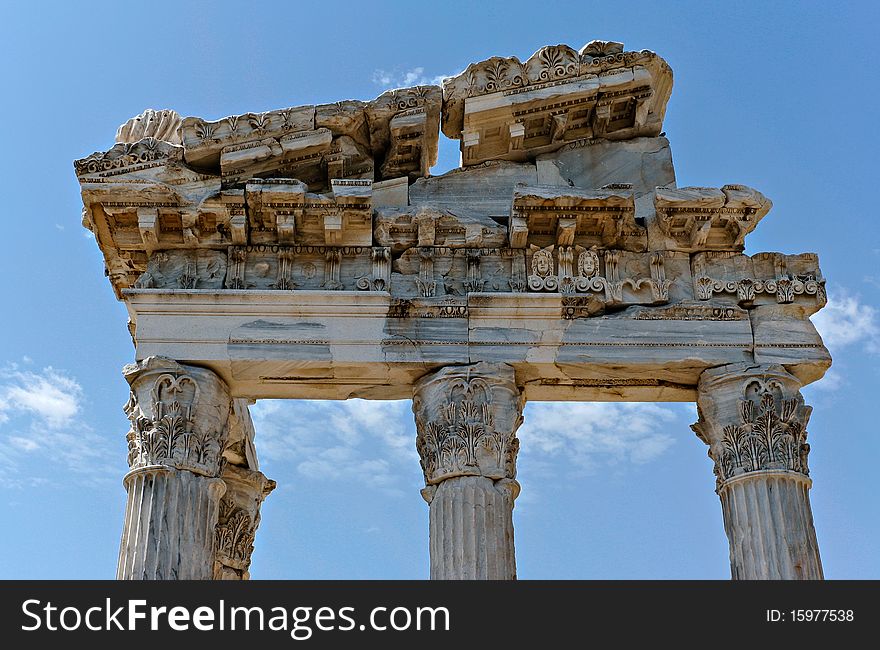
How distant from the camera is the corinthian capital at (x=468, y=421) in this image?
54.2 ft

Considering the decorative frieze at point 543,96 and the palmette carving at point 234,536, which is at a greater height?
the decorative frieze at point 543,96

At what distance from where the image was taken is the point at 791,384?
1720cm

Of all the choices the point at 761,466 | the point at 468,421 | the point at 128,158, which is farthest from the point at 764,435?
the point at 128,158

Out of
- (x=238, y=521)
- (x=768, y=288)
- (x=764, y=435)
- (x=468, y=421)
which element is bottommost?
(x=764, y=435)

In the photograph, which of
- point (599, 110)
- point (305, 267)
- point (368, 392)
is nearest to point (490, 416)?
point (368, 392)

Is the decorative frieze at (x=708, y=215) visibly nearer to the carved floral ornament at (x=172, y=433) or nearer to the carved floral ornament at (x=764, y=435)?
the carved floral ornament at (x=764, y=435)

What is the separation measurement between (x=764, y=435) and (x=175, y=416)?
7.29 metres

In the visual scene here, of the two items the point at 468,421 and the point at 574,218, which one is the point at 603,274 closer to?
the point at 574,218

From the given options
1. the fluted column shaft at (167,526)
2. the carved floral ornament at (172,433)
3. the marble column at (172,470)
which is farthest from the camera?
the carved floral ornament at (172,433)

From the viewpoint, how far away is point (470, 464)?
16.4 meters

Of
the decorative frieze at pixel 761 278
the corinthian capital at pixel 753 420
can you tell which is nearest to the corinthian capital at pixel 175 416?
the corinthian capital at pixel 753 420

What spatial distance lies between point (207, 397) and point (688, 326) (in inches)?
247
